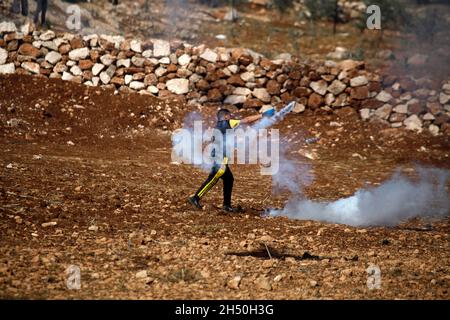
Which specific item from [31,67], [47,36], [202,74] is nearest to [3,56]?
[31,67]

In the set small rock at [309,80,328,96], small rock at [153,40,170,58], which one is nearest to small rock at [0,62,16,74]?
small rock at [153,40,170,58]

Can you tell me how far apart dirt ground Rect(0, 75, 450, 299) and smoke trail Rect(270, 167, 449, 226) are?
0.35 meters

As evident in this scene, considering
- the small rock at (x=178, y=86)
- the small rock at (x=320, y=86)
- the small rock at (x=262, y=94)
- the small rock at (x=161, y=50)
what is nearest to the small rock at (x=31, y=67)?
the small rock at (x=161, y=50)

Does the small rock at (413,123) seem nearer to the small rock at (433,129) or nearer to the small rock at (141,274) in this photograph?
the small rock at (433,129)

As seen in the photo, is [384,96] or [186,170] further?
[384,96]

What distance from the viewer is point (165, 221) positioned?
27.0ft

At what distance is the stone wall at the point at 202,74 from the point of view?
1574cm

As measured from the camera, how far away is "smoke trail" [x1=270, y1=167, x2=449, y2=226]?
9.29m

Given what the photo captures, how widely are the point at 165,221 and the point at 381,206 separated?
3725mm

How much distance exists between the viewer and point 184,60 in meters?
15.9

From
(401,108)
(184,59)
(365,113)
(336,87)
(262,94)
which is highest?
(184,59)

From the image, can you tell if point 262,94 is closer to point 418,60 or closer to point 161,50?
point 161,50

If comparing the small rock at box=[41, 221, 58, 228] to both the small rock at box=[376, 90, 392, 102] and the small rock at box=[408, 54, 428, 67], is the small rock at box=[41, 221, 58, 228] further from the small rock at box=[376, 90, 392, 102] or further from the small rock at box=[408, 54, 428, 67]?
the small rock at box=[408, 54, 428, 67]

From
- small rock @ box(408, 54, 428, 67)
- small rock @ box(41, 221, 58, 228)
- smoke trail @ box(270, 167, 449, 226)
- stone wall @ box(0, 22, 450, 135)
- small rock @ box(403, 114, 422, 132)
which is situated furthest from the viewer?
small rock @ box(408, 54, 428, 67)
